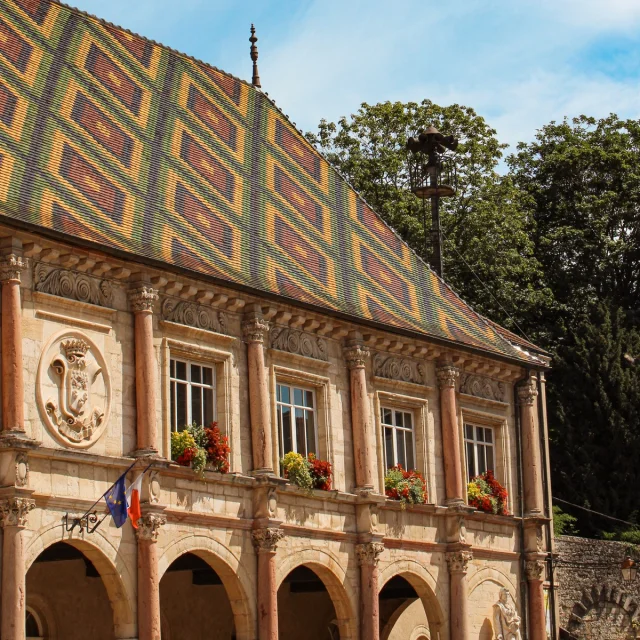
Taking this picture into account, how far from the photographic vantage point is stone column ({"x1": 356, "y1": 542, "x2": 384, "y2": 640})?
23.0 m

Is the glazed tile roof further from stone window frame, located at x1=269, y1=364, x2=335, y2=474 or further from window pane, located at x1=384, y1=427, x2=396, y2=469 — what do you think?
window pane, located at x1=384, y1=427, x2=396, y2=469

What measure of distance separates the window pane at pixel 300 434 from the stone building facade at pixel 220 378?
0.30ft

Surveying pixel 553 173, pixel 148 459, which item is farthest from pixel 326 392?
pixel 553 173

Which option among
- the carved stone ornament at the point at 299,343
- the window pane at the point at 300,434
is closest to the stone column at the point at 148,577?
the window pane at the point at 300,434

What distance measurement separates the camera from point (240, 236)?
77.5 feet

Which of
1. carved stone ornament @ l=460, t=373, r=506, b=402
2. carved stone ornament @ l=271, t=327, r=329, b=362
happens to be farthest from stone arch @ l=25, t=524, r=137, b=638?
carved stone ornament @ l=460, t=373, r=506, b=402

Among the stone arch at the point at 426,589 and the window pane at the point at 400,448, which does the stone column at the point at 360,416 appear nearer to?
the window pane at the point at 400,448

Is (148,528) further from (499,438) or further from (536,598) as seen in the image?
(536,598)

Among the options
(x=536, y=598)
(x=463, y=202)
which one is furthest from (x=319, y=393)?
(x=463, y=202)

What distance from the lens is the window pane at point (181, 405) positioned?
69.1 ft

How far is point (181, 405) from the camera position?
69.6ft

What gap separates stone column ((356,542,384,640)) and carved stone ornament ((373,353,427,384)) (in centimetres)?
274

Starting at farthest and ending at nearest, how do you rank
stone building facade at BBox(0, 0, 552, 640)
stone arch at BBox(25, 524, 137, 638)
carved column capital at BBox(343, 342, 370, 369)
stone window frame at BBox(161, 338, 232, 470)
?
carved column capital at BBox(343, 342, 370, 369), stone window frame at BBox(161, 338, 232, 470), stone building facade at BBox(0, 0, 552, 640), stone arch at BBox(25, 524, 137, 638)

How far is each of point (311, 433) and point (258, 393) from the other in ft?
5.67
